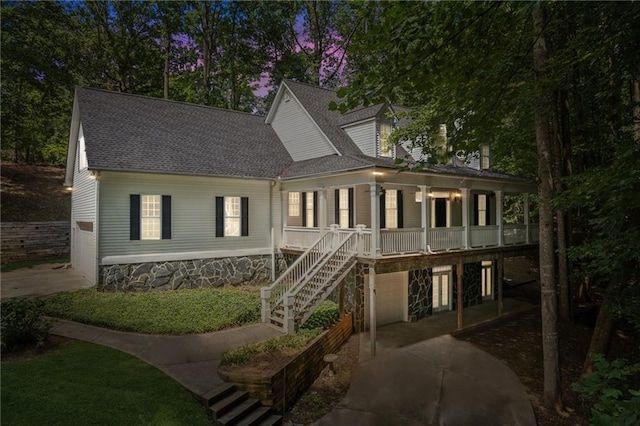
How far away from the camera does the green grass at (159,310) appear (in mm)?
9656

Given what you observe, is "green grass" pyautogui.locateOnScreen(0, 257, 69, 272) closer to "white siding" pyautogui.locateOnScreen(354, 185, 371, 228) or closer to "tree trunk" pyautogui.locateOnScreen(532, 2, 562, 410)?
"white siding" pyautogui.locateOnScreen(354, 185, 371, 228)

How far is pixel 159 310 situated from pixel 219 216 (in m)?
4.85

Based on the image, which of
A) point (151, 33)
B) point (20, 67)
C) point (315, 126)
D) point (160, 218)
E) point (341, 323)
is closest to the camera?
point (341, 323)

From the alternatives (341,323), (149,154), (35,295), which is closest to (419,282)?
(341,323)

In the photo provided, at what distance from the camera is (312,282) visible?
1140 centimetres

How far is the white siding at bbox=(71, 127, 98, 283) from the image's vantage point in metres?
13.1

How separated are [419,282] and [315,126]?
8429 millimetres

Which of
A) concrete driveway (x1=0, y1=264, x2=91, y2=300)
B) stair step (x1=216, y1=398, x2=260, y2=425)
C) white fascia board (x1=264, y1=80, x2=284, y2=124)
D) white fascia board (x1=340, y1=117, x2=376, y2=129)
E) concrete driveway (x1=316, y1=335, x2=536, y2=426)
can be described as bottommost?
concrete driveway (x1=316, y1=335, x2=536, y2=426)

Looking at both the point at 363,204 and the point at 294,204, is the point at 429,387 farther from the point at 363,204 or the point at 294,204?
the point at 294,204

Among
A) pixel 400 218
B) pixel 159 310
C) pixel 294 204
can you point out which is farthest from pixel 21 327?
pixel 400 218

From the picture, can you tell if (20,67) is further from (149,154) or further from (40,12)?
Answer: (149,154)

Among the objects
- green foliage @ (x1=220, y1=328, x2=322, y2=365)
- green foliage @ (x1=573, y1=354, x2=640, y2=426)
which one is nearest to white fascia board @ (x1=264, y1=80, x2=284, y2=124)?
green foliage @ (x1=220, y1=328, x2=322, y2=365)

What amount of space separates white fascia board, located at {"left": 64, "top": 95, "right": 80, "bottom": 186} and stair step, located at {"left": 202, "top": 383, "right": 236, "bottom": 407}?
13.8 metres

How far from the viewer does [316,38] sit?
3062 cm
